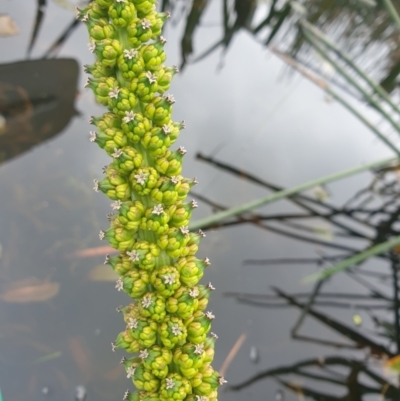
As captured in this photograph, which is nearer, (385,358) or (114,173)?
(114,173)

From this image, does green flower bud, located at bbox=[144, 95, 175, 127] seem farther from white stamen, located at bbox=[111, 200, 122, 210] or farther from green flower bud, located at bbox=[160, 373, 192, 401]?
green flower bud, located at bbox=[160, 373, 192, 401]

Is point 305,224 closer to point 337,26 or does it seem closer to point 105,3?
point 337,26

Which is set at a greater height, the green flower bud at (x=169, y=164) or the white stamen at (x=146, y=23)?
the white stamen at (x=146, y=23)

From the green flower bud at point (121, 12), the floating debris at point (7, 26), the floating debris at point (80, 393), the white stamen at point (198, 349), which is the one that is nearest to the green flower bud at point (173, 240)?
the white stamen at point (198, 349)

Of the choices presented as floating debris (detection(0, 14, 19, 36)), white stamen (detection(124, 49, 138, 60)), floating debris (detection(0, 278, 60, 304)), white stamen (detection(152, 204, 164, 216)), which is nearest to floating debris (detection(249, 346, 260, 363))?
floating debris (detection(0, 278, 60, 304))

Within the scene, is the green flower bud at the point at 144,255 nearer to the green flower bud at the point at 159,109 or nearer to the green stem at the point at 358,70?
the green flower bud at the point at 159,109

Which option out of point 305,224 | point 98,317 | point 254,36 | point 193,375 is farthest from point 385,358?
point 254,36
